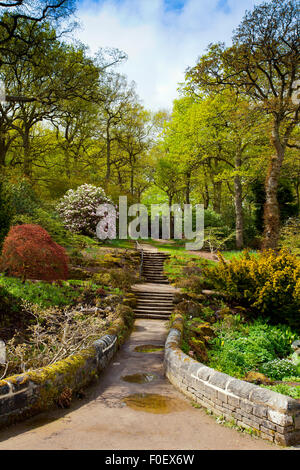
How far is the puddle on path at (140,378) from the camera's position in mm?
5750

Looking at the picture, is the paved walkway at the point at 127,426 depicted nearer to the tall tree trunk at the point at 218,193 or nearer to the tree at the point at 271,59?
the tree at the point at 271,59

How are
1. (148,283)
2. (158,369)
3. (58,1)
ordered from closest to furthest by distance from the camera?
(158,369)
(58,1)
(148,283)

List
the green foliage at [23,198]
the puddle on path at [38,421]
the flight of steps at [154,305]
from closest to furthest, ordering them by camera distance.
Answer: the puddle on path at [38,421] < the flight of steps at [154,305] < the green foliage at [23,198]

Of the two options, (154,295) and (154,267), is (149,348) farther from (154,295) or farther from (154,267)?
(154,267)

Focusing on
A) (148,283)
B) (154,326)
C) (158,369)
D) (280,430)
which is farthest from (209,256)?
(280,430)

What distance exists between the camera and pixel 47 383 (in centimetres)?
439

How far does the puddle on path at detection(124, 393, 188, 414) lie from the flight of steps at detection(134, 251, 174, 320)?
210 inches

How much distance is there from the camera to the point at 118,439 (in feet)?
11.3

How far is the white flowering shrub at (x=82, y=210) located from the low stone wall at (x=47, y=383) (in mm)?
13666

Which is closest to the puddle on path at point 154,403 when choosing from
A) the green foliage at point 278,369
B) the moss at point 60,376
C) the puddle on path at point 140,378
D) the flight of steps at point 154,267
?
the puddle on path at point 140,378

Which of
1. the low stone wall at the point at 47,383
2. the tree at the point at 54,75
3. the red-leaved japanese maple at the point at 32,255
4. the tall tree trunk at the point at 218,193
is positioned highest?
the tree at the point at 54,75

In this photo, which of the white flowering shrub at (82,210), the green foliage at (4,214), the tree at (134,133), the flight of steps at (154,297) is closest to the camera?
the green foliage at (4,214)
